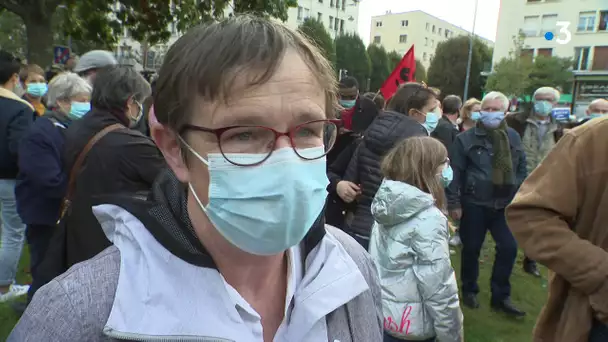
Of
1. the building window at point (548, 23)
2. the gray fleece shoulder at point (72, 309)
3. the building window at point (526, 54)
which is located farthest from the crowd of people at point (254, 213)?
the building window at point (548, 23)

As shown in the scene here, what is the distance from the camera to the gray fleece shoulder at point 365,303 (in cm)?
133

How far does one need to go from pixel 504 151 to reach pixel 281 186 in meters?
3.89

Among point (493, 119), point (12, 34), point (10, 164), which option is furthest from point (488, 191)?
point (12, 34)

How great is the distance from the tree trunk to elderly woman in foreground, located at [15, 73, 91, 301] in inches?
312

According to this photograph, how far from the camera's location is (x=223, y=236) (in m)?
1.25

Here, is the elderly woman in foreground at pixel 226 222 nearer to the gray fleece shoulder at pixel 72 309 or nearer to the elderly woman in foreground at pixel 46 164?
the gray fleece shoulder at pixel 72 309

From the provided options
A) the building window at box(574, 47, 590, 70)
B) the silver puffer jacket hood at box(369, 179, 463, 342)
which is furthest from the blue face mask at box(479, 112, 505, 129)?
the building window at box(574, 47, 590, 70)

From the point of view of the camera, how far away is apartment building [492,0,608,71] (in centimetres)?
4444

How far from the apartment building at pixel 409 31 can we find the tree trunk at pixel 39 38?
79.3 m

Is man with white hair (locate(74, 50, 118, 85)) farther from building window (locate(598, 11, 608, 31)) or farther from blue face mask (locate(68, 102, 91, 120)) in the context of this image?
building window (locate(598, 11, 608, 31))

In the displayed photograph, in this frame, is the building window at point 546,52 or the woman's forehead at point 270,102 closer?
the woman's forehead at point 270,102

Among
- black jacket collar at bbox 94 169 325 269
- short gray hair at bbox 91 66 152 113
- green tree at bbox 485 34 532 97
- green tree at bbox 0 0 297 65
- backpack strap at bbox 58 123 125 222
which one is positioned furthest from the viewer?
green tree at bbox 485 34 532 97

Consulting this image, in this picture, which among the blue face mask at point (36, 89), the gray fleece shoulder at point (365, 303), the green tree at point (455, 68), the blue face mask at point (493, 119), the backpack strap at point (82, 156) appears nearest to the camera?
the gray fleece shoulder at point (365, 303)

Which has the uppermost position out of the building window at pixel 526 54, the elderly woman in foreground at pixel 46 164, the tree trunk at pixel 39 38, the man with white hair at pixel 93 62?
the building window at pixel 526 54
